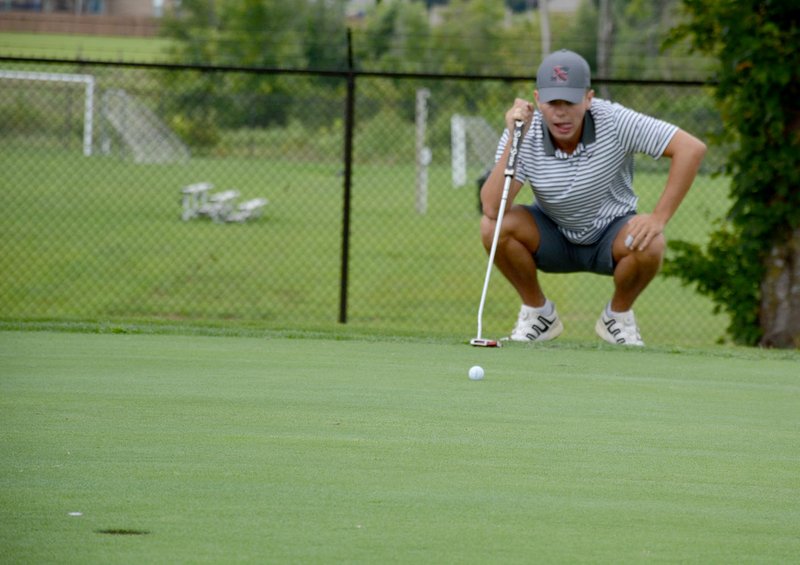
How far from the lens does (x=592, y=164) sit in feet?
22.8

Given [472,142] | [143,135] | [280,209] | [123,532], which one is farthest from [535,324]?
[472,142]

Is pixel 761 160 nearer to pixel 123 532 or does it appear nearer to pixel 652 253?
pixel 652 253

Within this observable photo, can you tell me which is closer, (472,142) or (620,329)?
(620,329)

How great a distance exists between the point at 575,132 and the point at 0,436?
3.90 m

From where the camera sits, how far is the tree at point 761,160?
857 cm

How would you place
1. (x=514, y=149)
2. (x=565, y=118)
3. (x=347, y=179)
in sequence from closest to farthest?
1. (x=565, y=118)
2. (x=514, y=149)
3. (x=347, y=179)

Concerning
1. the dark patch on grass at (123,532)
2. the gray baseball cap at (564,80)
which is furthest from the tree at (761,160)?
the dark patch on grass at (123,532)

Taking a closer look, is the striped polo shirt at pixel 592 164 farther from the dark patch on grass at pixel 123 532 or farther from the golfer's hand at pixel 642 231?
the dark patch on grass at pixel 123 532

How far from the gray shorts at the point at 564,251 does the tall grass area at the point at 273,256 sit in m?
0.63

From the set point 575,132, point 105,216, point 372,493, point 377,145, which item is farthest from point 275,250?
point 372,493

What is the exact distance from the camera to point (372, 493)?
312 cm

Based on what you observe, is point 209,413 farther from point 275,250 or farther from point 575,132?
point 275,250

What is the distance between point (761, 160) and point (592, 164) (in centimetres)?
220

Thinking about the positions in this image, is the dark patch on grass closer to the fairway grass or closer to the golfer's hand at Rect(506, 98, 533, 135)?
the fairway grass
